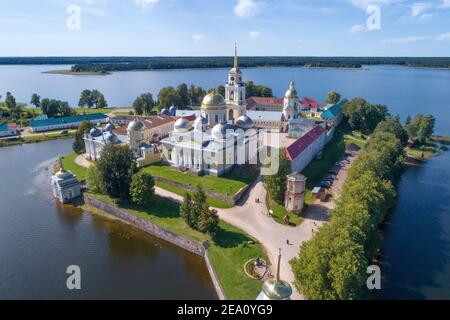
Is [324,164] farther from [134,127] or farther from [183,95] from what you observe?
[183,95]

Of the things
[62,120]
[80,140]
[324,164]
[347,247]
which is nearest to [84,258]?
[347,247]

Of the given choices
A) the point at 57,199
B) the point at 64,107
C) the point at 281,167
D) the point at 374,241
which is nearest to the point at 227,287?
the point at 374,241

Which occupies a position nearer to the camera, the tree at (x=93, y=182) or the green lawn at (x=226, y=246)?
the green lawn at (x=226, y=246)

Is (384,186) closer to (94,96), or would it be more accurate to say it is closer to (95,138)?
(95,138)

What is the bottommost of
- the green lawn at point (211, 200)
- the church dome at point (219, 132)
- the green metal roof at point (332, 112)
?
the green lawn at point (211, 200)

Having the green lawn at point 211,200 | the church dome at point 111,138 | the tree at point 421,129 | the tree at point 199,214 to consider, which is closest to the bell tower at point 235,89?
the church dome at point 111,138

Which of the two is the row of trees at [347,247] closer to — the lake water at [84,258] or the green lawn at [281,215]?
the green lawn at [281,215]

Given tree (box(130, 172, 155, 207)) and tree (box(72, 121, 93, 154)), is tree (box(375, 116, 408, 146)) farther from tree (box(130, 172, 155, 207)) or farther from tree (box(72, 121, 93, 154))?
tree (box(72, 121, 93, 154))

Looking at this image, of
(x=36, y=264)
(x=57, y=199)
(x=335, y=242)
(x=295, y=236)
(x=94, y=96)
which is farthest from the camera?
(x=94, y=96)
